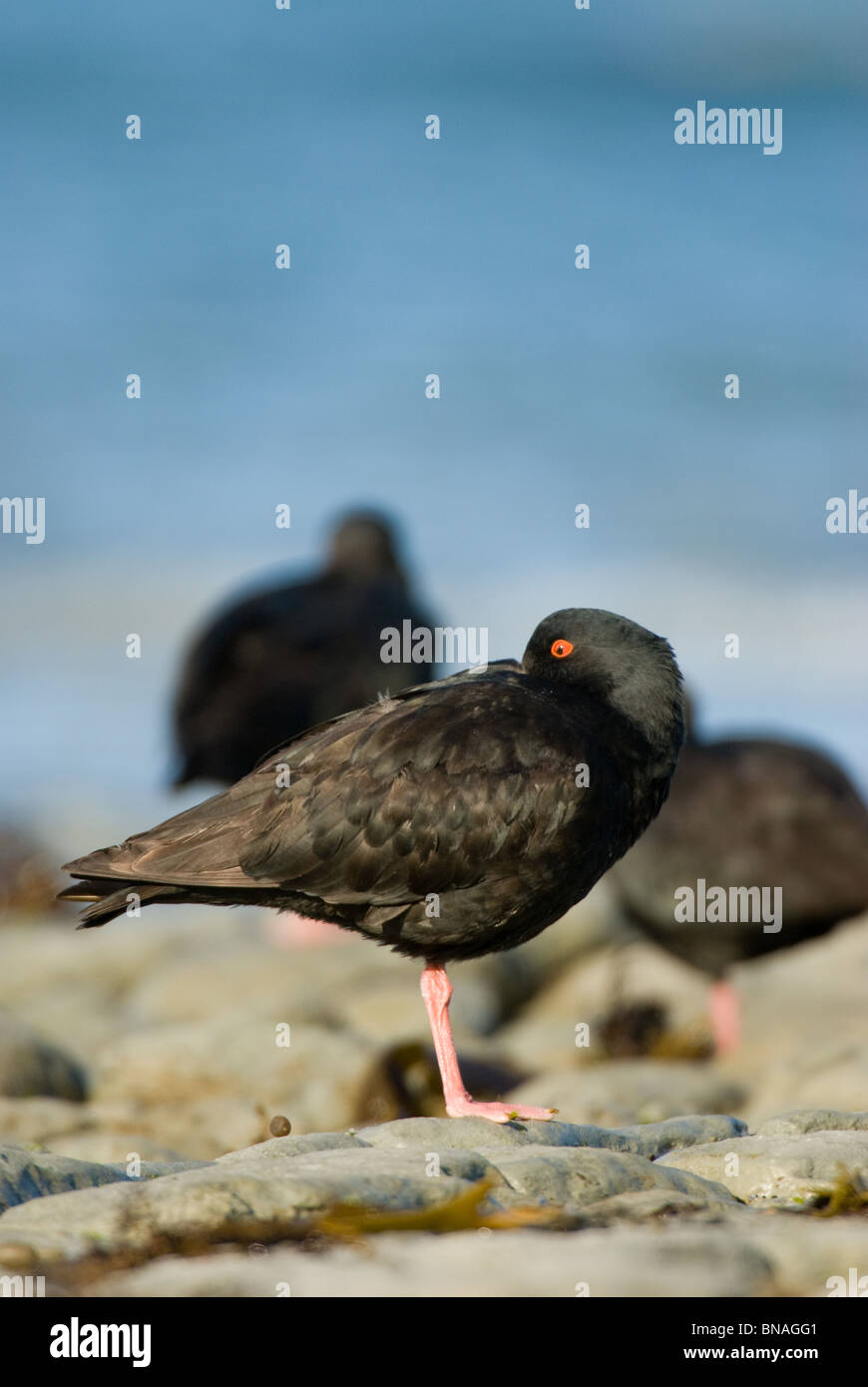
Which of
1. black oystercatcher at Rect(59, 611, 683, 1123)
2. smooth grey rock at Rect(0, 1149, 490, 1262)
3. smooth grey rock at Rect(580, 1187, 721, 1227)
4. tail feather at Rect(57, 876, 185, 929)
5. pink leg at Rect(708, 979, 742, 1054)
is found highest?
black oystercatcher at Rect(59, 611, 683, 1123)

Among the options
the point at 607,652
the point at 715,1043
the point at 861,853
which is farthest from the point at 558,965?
the point at 607,652

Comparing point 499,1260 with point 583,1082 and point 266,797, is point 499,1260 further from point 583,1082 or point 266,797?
point 583,1082

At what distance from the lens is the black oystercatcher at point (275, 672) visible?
50.2 ft

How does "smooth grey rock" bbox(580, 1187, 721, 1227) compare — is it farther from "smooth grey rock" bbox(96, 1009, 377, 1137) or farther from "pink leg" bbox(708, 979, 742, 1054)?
"pink leg" bbox(708, 979, 742, 1054)

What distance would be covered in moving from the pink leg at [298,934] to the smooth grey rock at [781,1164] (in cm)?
957

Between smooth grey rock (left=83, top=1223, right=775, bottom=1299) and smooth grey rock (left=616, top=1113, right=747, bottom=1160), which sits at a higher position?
smooth grey rock (left=83, top=1223, right=775, bottom=1299)

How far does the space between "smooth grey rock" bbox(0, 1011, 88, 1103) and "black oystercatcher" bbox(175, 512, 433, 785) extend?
4906 mm

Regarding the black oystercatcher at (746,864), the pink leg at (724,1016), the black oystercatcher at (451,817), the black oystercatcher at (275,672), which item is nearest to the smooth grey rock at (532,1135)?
the black oystercatcher at (451,817)

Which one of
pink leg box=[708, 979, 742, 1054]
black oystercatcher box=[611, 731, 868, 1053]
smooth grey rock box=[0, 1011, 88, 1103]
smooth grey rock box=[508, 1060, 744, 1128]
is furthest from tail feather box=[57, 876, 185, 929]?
pink leg box=[708, 979, 742, 1054]

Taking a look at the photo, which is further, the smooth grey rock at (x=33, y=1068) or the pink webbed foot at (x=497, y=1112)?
the smooth grey rock at (x=33, y=1068)

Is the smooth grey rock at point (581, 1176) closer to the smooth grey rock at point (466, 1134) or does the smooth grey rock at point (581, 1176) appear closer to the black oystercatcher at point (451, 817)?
the smooth grey rock at point (466, 1134)

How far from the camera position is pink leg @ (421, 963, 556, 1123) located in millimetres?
6259

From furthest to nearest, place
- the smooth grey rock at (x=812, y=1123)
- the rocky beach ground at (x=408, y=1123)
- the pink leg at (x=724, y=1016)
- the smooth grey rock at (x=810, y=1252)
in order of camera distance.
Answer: the pink leg at (x=724, y=1016)
the smooth grey rock at (x=812, y=1123)
the smooth grey rock at (x=810, y=1252)
the rocky beach ground at (x=408, y=1123)
